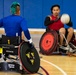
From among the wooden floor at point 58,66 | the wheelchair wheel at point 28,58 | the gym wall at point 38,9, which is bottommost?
the wooden floor at point 58,66

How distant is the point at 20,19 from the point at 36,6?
20.0 ft

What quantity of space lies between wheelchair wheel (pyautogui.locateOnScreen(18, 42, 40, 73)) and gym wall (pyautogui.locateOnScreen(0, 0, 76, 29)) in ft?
19.8

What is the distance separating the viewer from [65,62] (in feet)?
13.4

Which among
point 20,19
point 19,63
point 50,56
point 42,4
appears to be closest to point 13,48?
point 19,63

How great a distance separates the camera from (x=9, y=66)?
11.1ft

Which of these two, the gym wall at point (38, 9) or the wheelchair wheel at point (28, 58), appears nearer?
the wheelchair wheel at point (28, 58)

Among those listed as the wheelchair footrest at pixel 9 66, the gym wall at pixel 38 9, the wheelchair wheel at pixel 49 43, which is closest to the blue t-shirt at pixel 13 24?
the wheelchair footrest at pixel 9 66

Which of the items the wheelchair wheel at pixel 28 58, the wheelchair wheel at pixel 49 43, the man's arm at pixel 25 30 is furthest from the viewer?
the wheelchair wheel at pixel 49 43

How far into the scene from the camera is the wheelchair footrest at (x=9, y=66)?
3.33 metres

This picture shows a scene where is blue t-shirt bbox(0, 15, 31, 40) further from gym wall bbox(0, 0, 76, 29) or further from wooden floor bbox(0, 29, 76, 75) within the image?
gym wall bbox(0, 0, 76, 29)

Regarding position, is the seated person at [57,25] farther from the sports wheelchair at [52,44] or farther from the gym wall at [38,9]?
the gym wall at [38,9]

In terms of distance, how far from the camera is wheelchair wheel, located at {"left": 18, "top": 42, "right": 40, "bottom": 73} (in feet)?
10.2

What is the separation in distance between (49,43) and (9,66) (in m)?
1.60

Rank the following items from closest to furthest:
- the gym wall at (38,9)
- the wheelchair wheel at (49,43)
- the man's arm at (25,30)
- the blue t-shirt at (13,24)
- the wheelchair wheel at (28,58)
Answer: the wheelchair wheel at (28,58), the man's arm at (25,30), the blue t-shirt at (13,24), the wheelchair wheel at (49,43), the gym wall at (38,9)
